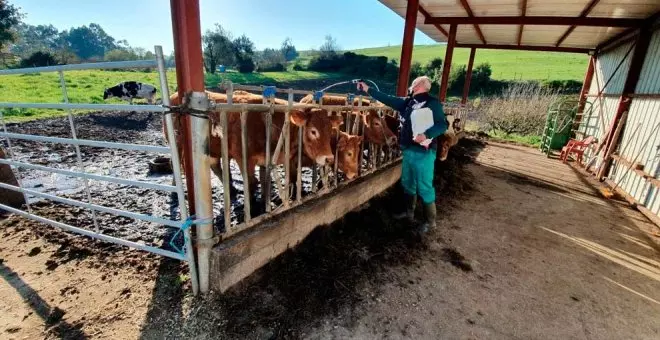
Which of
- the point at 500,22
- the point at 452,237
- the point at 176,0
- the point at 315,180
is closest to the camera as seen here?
the point at 176,0

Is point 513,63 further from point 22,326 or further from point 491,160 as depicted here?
point 22,326

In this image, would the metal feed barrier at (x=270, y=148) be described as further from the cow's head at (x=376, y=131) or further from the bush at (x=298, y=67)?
the bush at (x=298, y=67)

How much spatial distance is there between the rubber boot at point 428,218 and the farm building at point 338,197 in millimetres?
289

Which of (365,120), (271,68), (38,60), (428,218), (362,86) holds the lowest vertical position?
(428,218)

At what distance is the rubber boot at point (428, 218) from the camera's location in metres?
4.38

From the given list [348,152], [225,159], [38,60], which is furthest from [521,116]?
[38,60]

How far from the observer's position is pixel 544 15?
761 centimetres

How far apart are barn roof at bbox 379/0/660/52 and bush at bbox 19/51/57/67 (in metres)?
35.8

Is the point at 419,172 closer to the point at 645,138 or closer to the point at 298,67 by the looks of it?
the point at 645,138

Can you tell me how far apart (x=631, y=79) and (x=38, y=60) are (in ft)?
138

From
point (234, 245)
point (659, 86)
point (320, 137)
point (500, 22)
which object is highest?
point (500, 22)

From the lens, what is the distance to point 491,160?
974 centimetres

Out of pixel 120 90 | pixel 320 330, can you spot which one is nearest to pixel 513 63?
pixel 120 90

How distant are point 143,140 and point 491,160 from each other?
33.5 feet
